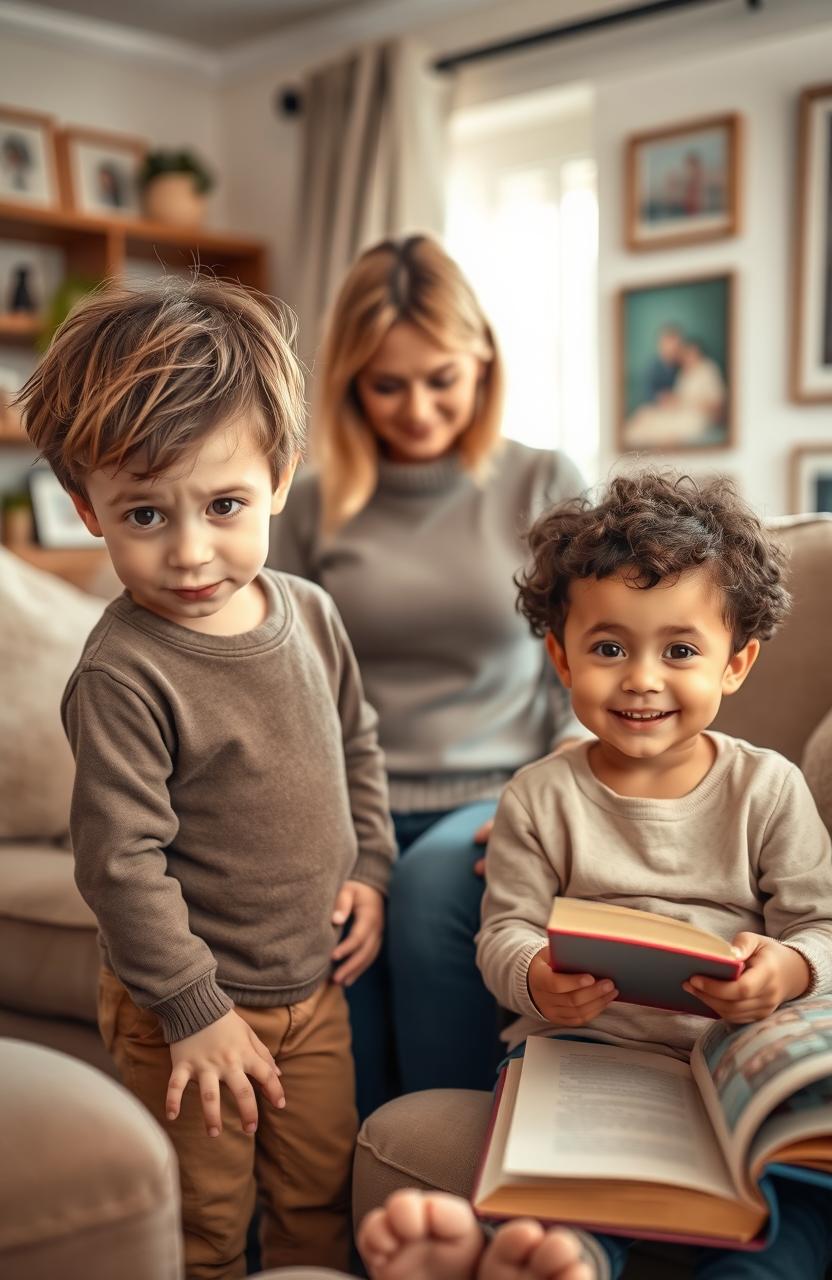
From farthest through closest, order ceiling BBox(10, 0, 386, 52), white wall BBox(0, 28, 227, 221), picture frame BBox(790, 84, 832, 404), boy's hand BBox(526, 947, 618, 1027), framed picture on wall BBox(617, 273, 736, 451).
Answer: white wall BBox(0, 28, 227, 221) < ceiling BBox(10, 0, 386, 52) < framed picture on wall BBox(617, 273, 736, 451) < picture frame BBox(790, 84, 832, 404) < boy's hand BBox(526, 947, 618, 1027)

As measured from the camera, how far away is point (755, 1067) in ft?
3.02

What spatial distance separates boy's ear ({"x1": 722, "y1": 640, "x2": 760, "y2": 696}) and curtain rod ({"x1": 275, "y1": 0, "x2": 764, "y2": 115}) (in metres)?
2.65

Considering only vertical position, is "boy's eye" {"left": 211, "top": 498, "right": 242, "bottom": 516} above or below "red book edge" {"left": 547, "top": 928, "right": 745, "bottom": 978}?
above

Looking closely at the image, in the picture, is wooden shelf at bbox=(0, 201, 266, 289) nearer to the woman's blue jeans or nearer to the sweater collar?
the sweater collar

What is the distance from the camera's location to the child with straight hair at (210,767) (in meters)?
1.02

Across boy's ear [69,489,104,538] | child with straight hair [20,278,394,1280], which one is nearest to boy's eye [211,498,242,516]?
child with straight hair [20,278,394,1280]

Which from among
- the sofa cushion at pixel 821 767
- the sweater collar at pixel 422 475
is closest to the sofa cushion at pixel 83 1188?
the sofa cushion at pixel 821 767

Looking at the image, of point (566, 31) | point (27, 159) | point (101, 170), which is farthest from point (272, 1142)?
point (101, 170)

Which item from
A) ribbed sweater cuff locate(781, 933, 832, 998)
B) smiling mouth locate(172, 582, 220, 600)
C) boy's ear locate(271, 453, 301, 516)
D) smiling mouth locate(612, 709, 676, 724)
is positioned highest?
boy's ear locate(271, 453, 301, 516)

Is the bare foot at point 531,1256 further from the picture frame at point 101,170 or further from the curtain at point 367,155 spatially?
the picture frame at point 101,170

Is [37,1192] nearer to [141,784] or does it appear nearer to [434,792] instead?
[141,784]

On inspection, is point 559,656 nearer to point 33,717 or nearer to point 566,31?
point 33,717

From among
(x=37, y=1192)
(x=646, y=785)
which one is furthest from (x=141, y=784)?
(x=646, y=785)

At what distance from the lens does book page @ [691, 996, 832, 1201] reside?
0.87m
